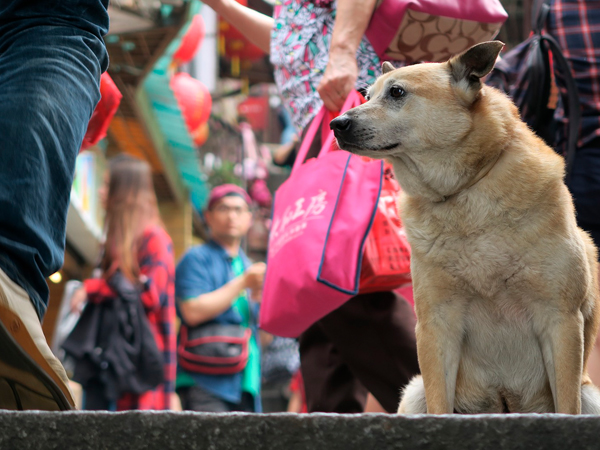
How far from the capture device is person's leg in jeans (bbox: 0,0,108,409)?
174cm

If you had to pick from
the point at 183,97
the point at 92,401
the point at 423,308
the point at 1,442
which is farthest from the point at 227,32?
the point at 1,442

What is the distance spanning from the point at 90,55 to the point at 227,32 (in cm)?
794

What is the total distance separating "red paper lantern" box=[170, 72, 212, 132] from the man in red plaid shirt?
6.42m

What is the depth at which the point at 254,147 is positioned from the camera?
636 inches

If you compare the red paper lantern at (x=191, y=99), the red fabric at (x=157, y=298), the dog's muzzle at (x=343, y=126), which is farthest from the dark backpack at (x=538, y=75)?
the red paper lantern at (x=191, y=99)

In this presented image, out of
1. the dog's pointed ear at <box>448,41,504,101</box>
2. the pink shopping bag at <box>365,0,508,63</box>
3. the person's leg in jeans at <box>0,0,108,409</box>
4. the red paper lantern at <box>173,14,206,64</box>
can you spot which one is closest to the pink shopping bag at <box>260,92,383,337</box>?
the pink shopping bag at <box>365,0,508,63</box>

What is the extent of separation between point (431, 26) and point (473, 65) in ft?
1.65

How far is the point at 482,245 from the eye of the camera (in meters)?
2.03

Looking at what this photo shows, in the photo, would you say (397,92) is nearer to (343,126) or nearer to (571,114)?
(343,126)

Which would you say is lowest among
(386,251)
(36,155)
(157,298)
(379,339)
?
(157,298)

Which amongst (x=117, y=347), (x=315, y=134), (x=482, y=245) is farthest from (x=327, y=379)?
(x=117, y=347)

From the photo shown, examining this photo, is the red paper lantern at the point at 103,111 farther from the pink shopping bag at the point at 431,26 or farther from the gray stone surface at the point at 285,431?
the gray stone surface at the point at 285,431

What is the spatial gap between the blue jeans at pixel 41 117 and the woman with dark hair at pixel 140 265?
2852 millimetres

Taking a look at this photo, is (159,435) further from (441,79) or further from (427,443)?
(441,79)
